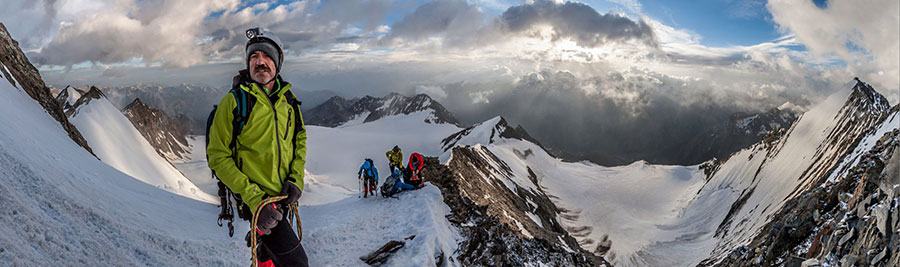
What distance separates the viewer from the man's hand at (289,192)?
5695 millimetres

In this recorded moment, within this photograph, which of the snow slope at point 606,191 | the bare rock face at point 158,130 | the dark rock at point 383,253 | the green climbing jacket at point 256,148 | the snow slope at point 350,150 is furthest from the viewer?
the snow slope at point 350,150

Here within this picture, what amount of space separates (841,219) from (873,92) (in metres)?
98.4

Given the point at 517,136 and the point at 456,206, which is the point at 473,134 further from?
the point at 456,206

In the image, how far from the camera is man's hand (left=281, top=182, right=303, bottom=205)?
224 inches

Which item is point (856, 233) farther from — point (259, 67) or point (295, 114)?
point (259, 67)

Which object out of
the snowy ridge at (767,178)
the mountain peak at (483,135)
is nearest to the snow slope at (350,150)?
the mountain peak at (483,135)

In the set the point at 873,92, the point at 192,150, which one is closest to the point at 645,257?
the point at 873,92

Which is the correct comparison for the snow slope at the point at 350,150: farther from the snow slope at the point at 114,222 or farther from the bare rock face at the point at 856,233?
the bare rock face at the point at 856,233

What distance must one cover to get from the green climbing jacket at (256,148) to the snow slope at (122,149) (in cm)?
2418

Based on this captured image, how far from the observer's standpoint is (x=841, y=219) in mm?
14977

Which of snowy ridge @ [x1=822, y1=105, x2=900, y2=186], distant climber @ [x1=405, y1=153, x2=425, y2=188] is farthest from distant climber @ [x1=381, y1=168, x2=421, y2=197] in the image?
snowy ridge @ [x1=822, y1=105, x2=900, y2=186]

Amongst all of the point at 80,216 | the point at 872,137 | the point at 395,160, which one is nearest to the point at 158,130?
the point at 395,160

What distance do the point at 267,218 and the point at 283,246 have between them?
0.74 meters

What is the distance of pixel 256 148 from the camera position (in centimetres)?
531
